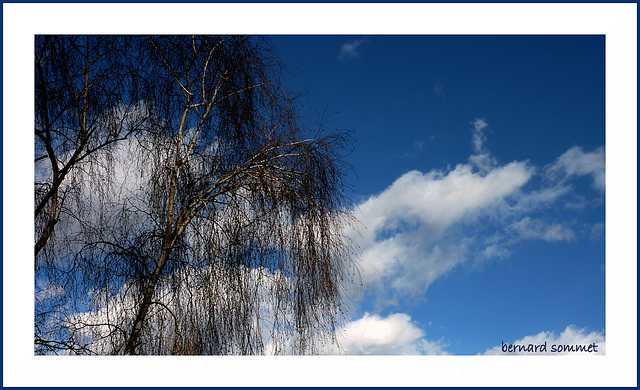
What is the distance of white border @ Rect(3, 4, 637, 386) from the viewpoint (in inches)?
92.5

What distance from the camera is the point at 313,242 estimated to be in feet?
9.72
